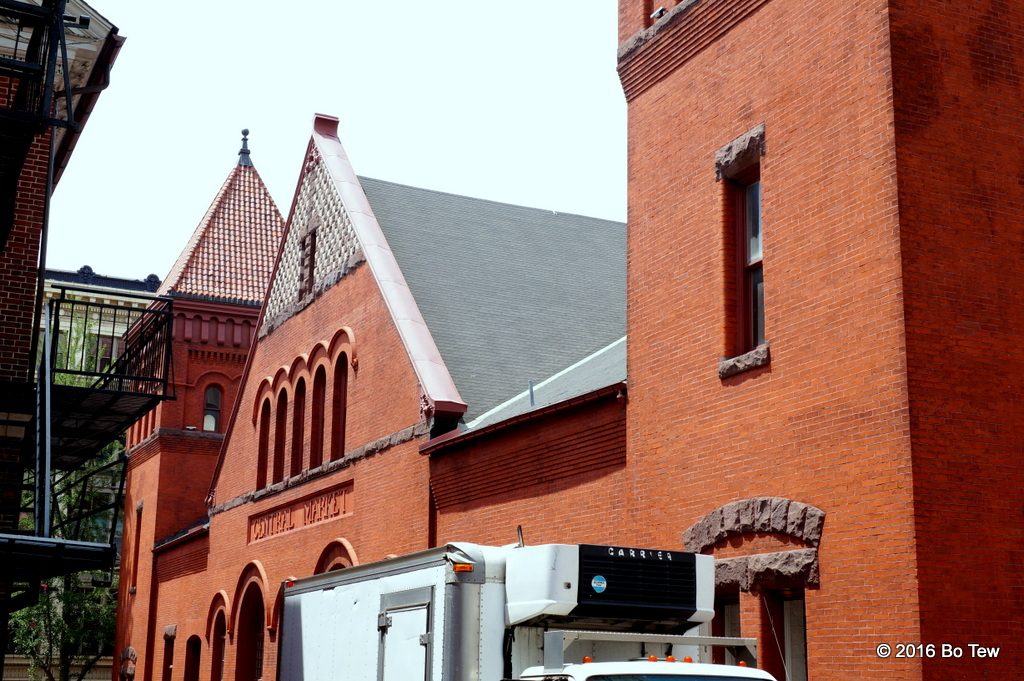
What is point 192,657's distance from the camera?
Answer: 32.0 meters

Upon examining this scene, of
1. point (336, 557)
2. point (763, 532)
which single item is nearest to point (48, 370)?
point (763, 532)

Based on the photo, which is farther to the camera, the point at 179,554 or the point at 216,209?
the point at 216,209

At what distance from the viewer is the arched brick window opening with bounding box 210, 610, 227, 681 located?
29.4 meters

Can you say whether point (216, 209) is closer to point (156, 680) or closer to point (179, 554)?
point (179, 554)

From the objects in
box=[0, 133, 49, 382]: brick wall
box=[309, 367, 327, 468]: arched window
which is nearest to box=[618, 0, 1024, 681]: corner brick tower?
box=[0, 133, 49, 382]: brick wall

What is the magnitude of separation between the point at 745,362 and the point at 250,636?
18.2 metres

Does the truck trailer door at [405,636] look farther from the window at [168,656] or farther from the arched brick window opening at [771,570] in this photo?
the window at [168,656]

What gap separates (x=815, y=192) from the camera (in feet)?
41.1

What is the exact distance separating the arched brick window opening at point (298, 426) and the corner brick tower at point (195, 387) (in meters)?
9.17

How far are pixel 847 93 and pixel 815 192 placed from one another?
38.8 inches

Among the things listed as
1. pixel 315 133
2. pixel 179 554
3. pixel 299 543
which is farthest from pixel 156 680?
pixel 315 133

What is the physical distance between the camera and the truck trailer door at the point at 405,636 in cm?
945

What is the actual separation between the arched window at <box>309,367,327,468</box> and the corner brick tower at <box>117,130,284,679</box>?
33.4 ft

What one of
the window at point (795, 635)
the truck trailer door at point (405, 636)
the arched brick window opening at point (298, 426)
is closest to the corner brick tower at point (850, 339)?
the window at point (795, 635)
